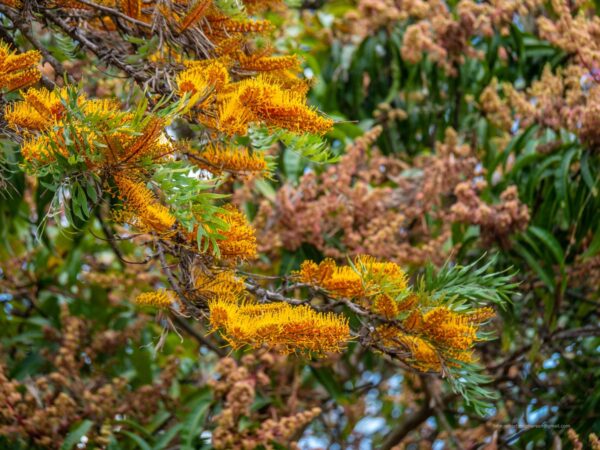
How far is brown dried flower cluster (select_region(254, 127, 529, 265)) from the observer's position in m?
2.38

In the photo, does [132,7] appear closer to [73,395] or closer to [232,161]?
[232,161]

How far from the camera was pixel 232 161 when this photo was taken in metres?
1.50

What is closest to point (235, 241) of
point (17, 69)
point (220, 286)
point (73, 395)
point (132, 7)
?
point (220, 286)

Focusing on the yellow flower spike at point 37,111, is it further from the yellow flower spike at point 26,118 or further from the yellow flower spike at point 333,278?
the yellow flower spike at point 333,278

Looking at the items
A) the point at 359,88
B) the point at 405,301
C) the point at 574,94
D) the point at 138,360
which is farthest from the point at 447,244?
the point at 405,301

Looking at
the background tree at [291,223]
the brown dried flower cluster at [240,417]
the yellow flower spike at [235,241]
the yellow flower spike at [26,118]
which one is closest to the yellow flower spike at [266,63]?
the background tree at [291,223]

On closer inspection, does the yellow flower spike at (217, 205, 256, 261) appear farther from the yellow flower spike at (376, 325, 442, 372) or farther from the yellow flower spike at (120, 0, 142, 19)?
the yellow flower spike at (120, 0, 142, 19)

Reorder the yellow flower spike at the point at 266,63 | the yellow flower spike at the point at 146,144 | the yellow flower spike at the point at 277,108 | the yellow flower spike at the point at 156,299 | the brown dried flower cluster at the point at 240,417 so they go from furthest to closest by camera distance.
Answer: the brown dried flower cluster at the point at 240,417, the yellow flower spike at the point at 266,63, the yellow flower spike at the point at 156,299, the yellow flower spike at the point at 277,108, the yellow flower spike at the point at 146,144

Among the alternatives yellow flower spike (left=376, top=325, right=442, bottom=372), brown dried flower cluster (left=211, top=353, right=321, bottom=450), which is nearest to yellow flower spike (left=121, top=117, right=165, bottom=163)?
yellow flower spike (left=376, top=325, right=442, bottom=372)

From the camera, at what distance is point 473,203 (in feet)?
7.86

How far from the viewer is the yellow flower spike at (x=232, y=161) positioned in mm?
1484

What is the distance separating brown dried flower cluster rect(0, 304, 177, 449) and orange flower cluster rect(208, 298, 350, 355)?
1.17 meters

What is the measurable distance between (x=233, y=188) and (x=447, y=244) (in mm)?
737

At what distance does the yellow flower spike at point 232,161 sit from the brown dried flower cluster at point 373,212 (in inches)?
34.9
